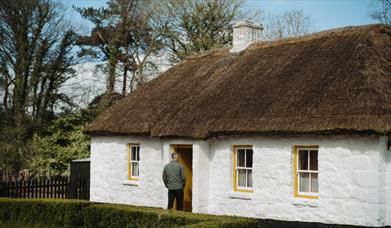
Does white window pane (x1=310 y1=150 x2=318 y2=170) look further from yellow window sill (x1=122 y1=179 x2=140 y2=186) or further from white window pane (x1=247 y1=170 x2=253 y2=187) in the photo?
yellow window sill (x1=122 y1=179 x2=140 y2=186)

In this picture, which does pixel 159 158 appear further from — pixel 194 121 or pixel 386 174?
pixel 386 174

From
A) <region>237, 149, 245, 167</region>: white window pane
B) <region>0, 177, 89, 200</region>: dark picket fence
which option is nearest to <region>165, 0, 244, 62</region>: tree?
<region>0, 177, 89, 200</region>: dark picket fence

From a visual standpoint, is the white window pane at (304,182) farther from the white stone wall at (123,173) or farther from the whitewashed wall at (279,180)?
the white stone wall at (123,173)

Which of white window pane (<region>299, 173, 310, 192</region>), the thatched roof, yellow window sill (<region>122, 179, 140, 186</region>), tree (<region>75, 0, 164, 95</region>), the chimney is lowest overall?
yellow window sill (<region>122, 179, 140, 186</region>)

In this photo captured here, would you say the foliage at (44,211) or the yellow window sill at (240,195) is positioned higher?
the yellow window sill at (240,195)

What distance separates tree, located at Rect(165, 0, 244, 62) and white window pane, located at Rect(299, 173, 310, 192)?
1973 cm

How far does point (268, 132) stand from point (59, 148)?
16.6m

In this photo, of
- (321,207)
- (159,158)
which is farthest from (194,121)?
(321,207)

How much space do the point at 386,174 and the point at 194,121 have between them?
18.9 ft

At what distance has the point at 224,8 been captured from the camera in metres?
35.1

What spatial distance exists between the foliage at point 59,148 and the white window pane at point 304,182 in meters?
15.5

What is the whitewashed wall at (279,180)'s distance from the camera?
13.6m

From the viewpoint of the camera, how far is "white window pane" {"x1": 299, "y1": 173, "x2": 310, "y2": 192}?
14930 mm

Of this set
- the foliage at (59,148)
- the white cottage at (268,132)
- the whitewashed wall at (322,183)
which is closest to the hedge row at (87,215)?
the whitewashed wall at (322,183)
